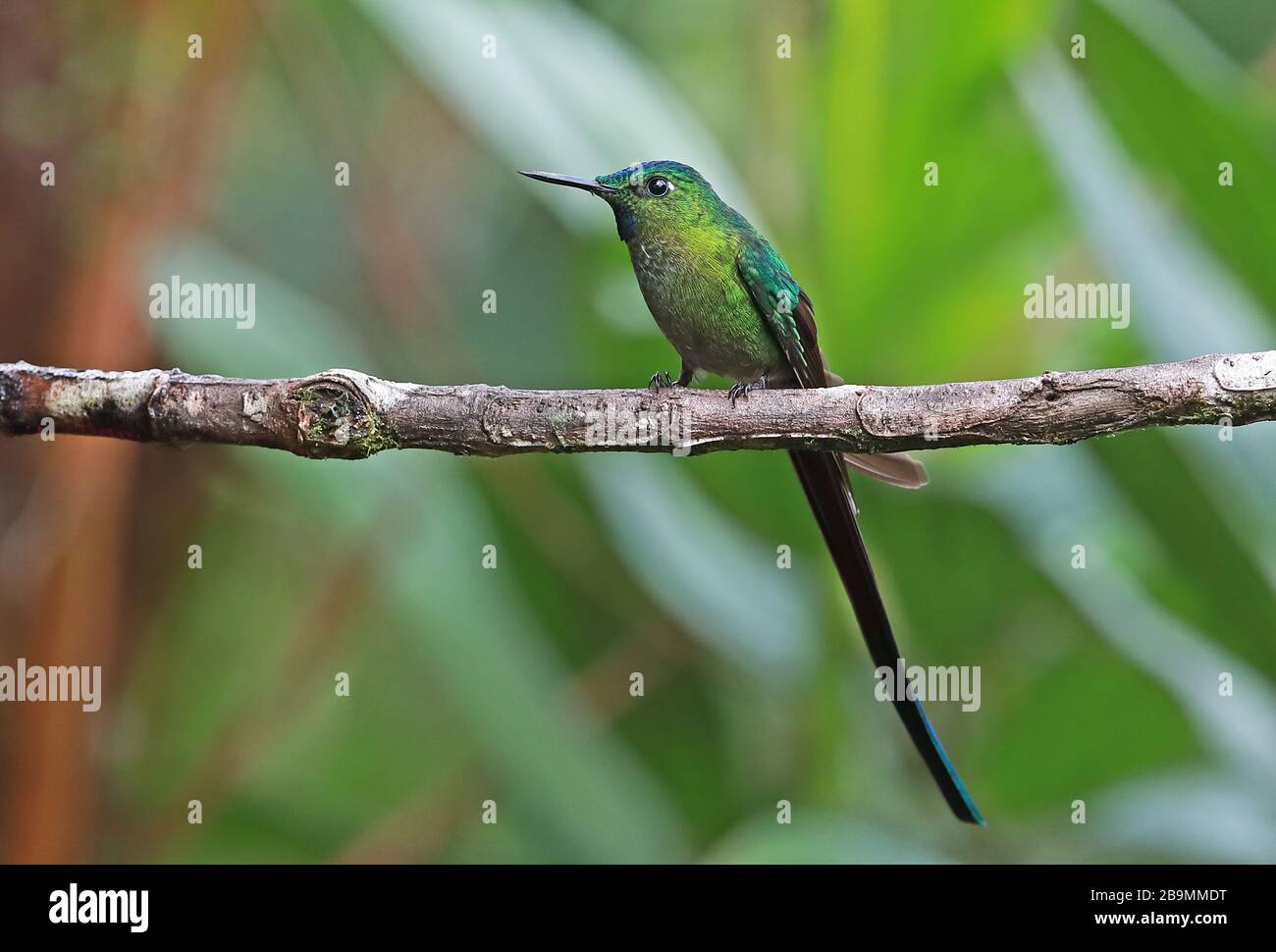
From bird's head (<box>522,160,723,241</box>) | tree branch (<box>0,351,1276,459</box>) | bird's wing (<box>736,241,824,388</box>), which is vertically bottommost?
tree branch (<box>0,351,1276,459</box>)

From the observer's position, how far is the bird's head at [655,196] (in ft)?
7.87

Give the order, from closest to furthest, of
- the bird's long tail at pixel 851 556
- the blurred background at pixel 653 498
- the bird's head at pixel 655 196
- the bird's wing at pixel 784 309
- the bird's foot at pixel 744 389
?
the bird's foot at pixel 744 389
the bird's long tail at pixel 851 556
the bird's wing at pixel 784 309
the bird's head at pixel 655 196
the blurred background at pixel 653 498

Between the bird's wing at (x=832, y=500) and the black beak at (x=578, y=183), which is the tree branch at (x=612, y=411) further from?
the black beak at (x=578, y=183)

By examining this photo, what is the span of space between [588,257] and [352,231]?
229cm

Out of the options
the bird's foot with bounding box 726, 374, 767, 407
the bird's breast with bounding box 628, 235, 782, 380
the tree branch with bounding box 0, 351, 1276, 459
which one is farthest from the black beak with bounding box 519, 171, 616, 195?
the tree branch with bounding box 0, 351, 1276, 459

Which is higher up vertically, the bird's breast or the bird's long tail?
the bird's breast

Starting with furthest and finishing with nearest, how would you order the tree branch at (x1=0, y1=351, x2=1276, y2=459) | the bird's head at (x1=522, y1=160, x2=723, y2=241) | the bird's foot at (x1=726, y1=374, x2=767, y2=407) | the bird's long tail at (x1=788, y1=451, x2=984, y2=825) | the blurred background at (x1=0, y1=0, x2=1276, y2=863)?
the blurred background at (x1=0, y1=0, x2=1276, y2=863) → the bird's head at (x1=522, y1=160, x2=723, y2=241) → the bird's long tail at (x1=788, y1=451, x2=984, y2=825) → the bird's foot at (x1=726, y1=374, x2=767, y2=407) → the tree branch at (x1=0, y1=351, x2=1276, y2=459)

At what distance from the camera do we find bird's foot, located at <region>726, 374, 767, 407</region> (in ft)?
5.86

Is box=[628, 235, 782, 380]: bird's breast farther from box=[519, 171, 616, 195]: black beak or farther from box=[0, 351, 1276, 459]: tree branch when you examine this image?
box=[0, 351, 1276, 459]: tree branch

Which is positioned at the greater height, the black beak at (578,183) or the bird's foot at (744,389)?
the black beak at (578,183)

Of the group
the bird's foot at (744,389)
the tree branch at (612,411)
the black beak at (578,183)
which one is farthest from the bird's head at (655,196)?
the tree branch at (612,411)

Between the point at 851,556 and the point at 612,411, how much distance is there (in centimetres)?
66

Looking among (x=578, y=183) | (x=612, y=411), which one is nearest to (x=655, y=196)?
(x=578, y=183)

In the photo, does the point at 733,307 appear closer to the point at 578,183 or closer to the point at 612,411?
the point at 578,183
